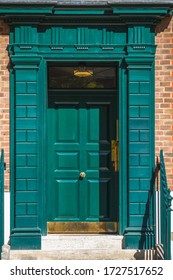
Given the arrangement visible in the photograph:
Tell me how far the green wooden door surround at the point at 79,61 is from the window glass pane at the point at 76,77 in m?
0.30

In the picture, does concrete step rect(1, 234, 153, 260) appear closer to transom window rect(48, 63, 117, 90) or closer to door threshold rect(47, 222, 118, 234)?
door threshold rect(47, 222, 118, 234)

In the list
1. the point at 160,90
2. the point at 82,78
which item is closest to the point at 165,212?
the point at 160,90

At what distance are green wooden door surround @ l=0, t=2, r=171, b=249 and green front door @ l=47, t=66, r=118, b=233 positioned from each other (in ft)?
1.01

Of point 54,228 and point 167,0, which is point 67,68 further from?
point 54,228

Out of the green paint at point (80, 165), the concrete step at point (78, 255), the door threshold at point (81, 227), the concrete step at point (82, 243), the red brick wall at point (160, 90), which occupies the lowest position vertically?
the concrete step at point (78, 255)

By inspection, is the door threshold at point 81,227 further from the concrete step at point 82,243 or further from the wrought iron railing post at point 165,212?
the wrought iron railing post at point 165,212

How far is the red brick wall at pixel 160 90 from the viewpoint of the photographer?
779 cm

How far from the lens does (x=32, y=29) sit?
7.70 m

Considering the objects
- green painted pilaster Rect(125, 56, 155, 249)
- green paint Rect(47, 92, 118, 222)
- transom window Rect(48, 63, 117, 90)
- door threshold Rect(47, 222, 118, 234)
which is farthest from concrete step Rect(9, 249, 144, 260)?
Result: transom window Rect(48, 63, 117, 90)

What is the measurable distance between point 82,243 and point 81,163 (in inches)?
45.0

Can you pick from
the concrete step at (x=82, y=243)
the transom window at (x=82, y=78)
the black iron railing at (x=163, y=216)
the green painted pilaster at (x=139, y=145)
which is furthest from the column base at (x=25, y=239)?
the transom window at (x=82, y=78)

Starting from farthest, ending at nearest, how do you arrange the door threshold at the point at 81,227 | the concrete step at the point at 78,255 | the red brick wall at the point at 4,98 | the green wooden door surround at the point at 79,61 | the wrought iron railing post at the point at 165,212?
the door threshold at the point at 81,227, the red brick wall at the point at 4,98, the green wooden door surround at the point at 79,61, the concrete step at the point at 78,255, the wrought iron railing post at the point at 165,212

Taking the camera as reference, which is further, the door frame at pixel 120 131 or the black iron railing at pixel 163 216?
the door frame at pixel 120 131

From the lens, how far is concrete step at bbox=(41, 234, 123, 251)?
7684 mm
